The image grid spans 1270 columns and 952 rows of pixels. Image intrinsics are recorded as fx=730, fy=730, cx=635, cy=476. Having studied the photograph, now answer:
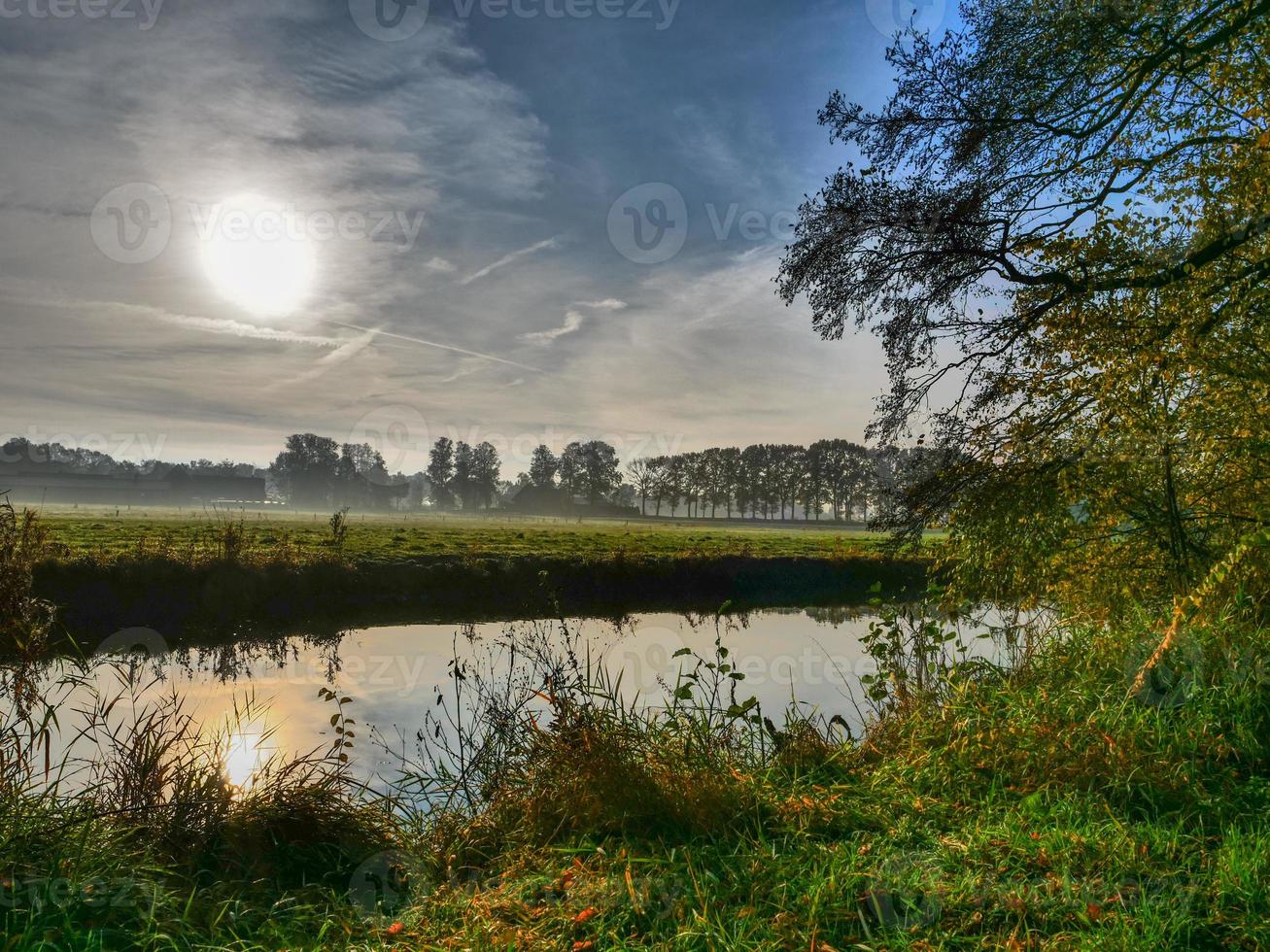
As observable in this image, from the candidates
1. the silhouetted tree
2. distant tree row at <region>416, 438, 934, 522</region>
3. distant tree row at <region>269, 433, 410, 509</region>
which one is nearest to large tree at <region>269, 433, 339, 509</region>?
distant tree row at <region>269, 433, 410, 509</region>

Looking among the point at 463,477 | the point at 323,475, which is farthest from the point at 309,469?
the point at 463,477

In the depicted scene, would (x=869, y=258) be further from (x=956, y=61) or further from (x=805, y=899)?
(x=805, y=899)

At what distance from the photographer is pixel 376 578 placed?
22094 millimetres

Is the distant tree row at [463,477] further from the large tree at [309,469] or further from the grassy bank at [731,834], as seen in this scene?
the grassy bank at [731,834]

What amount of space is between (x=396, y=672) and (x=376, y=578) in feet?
33.9

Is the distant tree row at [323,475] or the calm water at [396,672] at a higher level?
the distant tree row at [323,475]

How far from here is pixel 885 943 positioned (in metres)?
2.91

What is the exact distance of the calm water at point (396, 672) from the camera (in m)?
7.17

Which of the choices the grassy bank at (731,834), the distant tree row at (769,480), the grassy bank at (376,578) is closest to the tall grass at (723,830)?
the grassy bank at (731,834)

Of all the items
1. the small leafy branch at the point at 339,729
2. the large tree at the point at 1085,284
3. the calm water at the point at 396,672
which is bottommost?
the calm water at the point at 396,672

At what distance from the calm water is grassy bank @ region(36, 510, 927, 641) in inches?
67.6

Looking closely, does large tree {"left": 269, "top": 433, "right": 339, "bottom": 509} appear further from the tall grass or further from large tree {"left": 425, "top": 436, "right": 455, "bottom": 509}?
the tall grass

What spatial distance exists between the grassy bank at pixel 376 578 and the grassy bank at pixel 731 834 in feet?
14.5

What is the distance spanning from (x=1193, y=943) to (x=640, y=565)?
24080 millimetres
